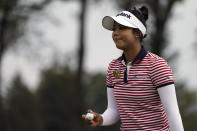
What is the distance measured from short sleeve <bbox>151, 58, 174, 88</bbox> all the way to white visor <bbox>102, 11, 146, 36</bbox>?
35 centimetres

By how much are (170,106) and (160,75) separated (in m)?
0.25

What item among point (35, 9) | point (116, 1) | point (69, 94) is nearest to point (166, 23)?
point (116, 1)

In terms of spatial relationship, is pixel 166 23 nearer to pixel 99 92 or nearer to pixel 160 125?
pixel 160 125

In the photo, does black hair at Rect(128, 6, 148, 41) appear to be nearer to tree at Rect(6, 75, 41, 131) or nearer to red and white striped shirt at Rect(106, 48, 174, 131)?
red and white striped shirt at Rect(106, 48, 174, 131)

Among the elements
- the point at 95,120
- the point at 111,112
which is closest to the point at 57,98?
the point at 111,112

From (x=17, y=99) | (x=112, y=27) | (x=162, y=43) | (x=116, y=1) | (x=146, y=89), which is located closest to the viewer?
(x=146, y=89)

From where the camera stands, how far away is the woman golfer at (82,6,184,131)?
12.6 feet

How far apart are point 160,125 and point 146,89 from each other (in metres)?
0.29

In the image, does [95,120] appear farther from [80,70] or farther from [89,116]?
[80,70]

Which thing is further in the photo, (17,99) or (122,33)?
(17,99)

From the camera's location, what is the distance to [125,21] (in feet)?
13.0

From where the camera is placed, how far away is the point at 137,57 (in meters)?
3.95

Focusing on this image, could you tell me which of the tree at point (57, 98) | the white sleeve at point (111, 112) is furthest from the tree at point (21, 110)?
the white sleeve at point (111, 112)

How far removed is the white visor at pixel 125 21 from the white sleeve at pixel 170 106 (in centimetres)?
53
